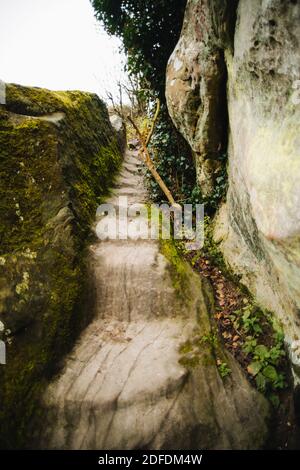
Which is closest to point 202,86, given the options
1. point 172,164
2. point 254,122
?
point 172,164

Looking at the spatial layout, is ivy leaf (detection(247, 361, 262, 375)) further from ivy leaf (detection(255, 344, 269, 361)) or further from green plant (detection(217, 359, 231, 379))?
green plant (detection(217, 359, 231, 379))

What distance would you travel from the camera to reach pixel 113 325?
13.0 ft

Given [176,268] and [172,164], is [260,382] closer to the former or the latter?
[176,268]

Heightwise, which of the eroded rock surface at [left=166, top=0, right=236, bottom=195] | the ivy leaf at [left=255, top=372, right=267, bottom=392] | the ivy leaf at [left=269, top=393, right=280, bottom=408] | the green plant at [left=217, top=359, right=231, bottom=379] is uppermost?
the eroded rock surface at [left=166, top=0, right=236, bottom=195]

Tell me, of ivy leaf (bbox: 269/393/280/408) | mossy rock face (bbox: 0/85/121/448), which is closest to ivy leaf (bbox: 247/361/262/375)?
ivy leaf (bbox: 269/393/280/408)

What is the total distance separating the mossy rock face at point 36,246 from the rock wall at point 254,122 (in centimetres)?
254

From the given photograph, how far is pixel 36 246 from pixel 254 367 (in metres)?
3.30

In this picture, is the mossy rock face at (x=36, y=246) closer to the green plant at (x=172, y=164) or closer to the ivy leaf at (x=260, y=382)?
the green plant at (x=172, y=164)

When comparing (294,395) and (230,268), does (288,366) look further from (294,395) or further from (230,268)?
(230,268)

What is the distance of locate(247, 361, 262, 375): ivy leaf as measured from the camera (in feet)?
11.6

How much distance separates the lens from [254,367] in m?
3.57

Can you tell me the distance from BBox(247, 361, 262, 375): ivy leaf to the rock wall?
43 cm

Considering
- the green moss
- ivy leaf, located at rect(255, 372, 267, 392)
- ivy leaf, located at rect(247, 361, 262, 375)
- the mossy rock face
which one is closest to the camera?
the mossy rock face

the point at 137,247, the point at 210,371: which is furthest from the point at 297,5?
the point at 210,371
